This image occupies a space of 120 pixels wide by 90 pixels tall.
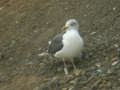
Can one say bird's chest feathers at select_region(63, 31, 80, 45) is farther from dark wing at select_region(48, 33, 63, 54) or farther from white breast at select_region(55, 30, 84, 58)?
dark wing at select_region(48, 33, 63, 54)

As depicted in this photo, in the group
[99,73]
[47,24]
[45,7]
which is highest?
[45,7]

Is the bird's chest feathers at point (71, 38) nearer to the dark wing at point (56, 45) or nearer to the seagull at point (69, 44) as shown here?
the seagull at point (69, 44)

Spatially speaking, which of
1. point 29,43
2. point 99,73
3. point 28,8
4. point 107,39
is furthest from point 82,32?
point 28,8

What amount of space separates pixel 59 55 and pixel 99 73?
114 cm

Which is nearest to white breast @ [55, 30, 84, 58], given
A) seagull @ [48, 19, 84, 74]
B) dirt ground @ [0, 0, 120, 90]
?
seagull @ [48, 19, 84, 74]

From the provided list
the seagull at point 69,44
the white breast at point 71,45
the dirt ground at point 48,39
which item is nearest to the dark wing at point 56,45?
the seagull at point 69,44

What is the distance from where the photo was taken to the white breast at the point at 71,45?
5.91 m

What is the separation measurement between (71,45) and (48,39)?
7.78ft

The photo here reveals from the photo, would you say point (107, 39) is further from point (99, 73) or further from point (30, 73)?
point (30, 73)

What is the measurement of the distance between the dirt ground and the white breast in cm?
44

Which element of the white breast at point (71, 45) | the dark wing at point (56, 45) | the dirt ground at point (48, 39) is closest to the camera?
the dirt ground at point (48, 39)

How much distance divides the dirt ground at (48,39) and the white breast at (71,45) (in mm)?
443

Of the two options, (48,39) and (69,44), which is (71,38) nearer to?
(69,44)

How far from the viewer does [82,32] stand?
310 inches
